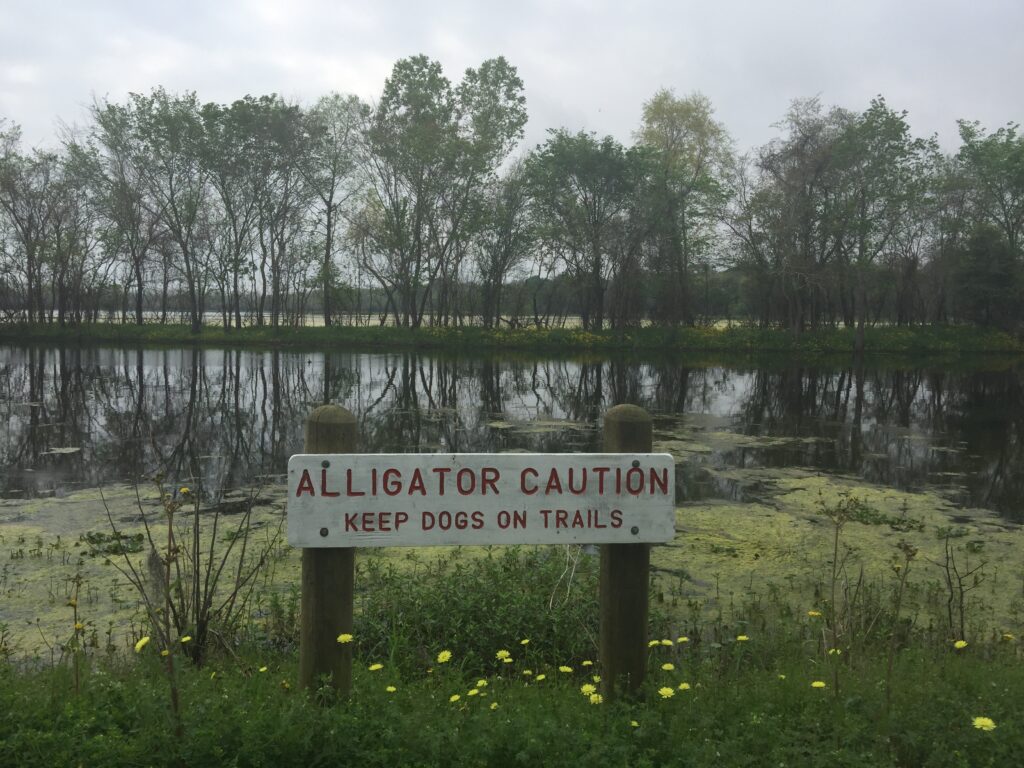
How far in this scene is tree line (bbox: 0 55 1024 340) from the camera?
127ft

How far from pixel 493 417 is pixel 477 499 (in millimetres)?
12038

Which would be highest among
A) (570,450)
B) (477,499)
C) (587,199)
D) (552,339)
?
(587,199)

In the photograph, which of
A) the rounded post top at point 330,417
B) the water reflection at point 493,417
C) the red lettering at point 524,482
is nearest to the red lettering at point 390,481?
the rounded post top at point 330,417

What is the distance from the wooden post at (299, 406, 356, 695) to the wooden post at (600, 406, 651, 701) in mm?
950

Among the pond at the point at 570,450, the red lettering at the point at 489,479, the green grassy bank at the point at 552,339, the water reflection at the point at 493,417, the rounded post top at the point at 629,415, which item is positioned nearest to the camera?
the red lettering at the point at 489,479

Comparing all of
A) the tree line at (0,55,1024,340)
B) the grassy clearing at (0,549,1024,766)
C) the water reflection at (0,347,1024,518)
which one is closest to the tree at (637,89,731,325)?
the tree line at (0,55,1024,340)

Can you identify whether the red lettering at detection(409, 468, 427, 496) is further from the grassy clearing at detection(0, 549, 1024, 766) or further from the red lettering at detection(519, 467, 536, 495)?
the grassy clearing at detection(0, 549, 1024, 766)

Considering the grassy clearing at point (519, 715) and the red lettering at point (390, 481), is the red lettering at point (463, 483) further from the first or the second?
the grassy clearing at point (519, 715)

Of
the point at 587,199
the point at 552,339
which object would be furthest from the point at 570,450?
the point at 587,199

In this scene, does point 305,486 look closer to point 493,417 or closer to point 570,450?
point 570,450

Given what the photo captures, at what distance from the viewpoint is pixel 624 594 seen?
3170 millimetres

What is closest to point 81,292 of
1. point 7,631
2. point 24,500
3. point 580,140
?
point 580,140

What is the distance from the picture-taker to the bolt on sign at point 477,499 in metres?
2.89

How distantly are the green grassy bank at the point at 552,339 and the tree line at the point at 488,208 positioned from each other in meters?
1.22
